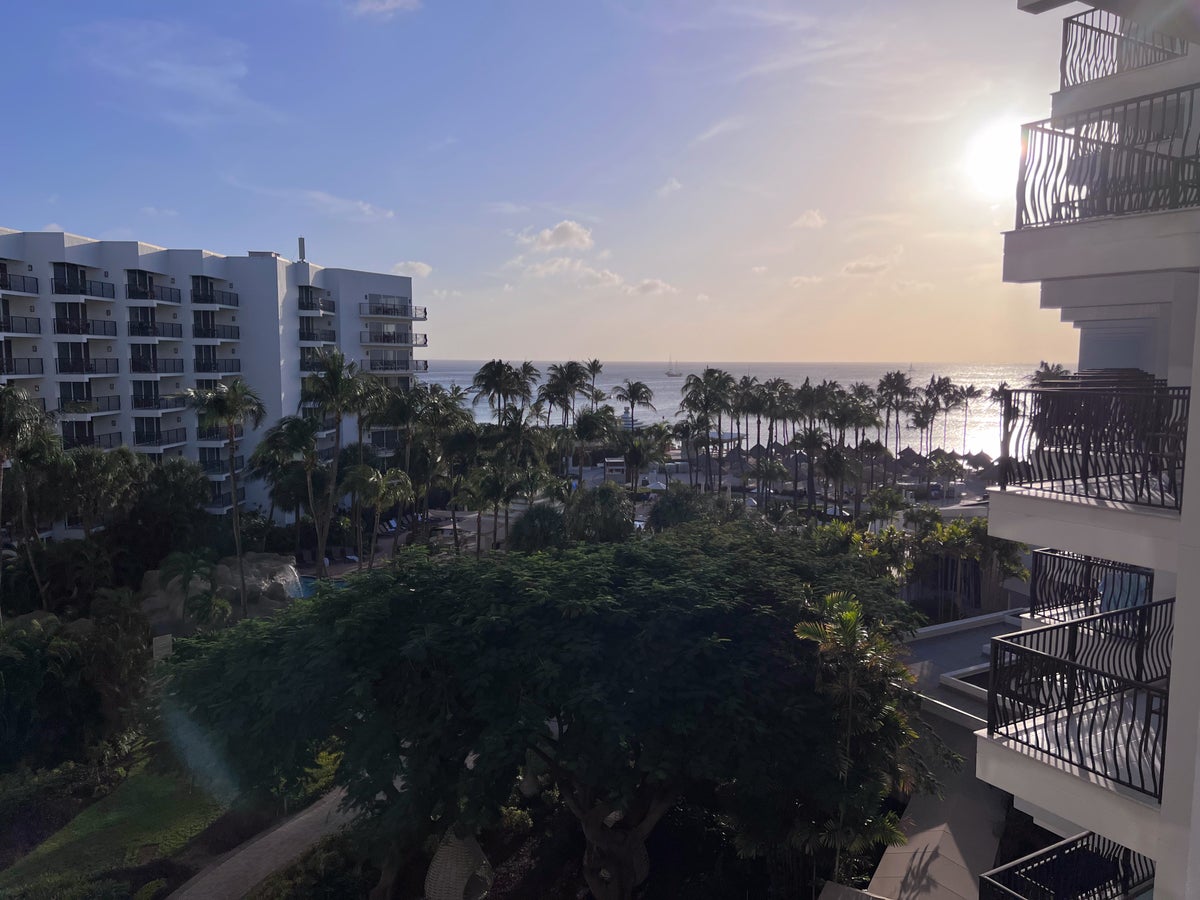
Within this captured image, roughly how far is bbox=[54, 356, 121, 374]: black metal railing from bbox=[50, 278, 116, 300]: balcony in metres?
3.54

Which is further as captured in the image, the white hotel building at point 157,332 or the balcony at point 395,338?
the balcony at point 395,338

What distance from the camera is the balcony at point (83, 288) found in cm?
4222

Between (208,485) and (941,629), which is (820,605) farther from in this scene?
(208,485)

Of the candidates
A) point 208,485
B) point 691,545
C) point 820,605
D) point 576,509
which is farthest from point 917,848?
point 208,485

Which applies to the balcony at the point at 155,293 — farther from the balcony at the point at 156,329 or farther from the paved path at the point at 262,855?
the paved path at the point at 262,855

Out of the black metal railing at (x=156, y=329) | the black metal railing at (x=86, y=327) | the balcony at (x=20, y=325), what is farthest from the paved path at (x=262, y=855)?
the black metal railing at (x=156, y=329)

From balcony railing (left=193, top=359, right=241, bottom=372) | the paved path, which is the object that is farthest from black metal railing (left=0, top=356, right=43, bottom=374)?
the paved path

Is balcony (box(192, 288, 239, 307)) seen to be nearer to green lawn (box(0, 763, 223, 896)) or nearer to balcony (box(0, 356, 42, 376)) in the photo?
balcony (box(0, 356, 42, 376))

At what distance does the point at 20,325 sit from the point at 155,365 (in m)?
7.34

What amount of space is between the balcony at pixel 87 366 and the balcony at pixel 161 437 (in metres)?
3.87

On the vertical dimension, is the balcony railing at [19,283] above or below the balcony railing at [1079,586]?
above

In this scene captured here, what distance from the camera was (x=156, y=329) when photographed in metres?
46.9

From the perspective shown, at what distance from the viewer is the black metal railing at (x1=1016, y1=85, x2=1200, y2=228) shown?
23.1ft

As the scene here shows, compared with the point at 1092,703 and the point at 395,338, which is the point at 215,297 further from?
the point at 1092,703
